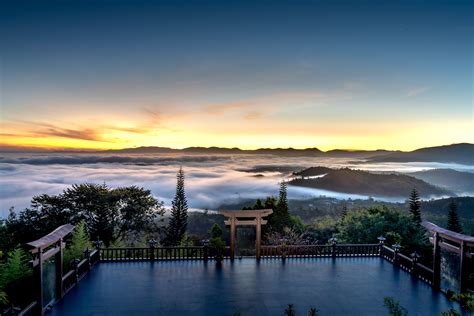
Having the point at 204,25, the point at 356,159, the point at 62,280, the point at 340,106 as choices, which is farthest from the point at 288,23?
the point at 356,159

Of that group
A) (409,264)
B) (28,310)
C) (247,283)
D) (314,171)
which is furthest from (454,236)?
(314,171)

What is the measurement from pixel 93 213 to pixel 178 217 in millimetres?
8706

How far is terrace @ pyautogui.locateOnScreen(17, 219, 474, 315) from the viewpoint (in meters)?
7.78

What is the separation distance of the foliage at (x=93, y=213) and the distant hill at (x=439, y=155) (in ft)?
141

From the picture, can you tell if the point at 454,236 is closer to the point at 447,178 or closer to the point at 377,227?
the point at 377,227

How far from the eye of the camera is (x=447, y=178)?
178 ft

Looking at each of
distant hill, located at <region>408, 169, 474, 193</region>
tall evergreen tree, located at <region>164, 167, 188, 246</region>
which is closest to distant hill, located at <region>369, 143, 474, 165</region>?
distant hill, located at <region>408, 169, 474, 193</region>

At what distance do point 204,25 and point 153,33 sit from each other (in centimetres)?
209

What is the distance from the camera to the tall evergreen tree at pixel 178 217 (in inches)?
1075

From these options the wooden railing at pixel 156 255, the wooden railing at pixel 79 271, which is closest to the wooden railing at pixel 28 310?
the wooden railing at pixel 79 271

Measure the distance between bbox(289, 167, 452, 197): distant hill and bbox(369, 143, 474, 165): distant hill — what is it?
9.05 ft

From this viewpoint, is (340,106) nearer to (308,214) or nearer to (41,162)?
(308,214)

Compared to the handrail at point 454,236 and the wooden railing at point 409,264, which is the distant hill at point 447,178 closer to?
the wooden railing at point 409,264

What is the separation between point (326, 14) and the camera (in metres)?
11.9
